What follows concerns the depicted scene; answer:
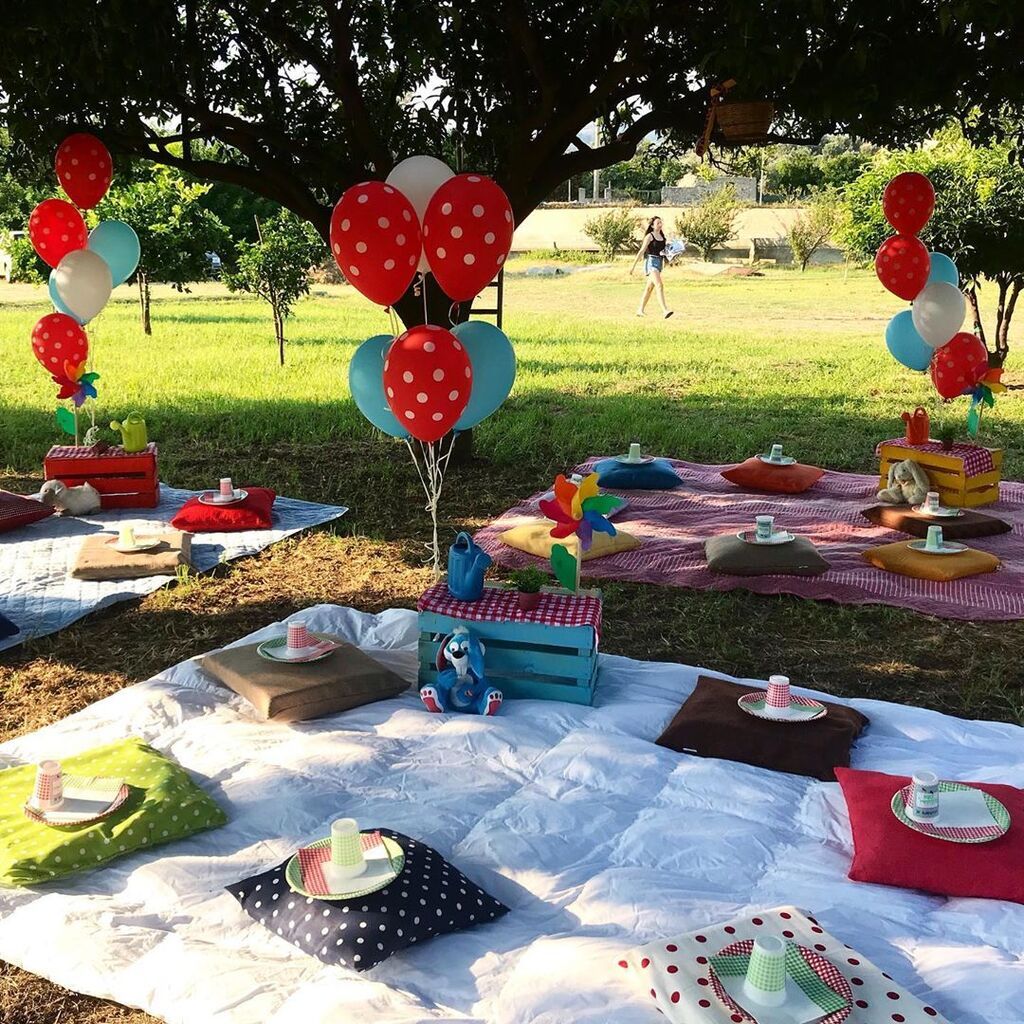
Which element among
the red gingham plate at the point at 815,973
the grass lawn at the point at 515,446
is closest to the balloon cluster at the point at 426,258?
the grass lawn at the point at 515,446

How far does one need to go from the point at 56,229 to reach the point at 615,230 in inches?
1090

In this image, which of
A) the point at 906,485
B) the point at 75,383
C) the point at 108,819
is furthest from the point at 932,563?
the point at 75,383

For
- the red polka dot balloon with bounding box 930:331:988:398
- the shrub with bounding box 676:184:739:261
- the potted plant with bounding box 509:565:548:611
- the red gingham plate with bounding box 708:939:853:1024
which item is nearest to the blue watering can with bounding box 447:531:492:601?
the potted plant with bounding box 509:565:548:611

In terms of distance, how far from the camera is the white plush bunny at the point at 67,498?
6.96m

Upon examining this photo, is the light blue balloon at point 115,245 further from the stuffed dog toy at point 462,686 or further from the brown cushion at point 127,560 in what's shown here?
the stuffed dog toy at point 462,686

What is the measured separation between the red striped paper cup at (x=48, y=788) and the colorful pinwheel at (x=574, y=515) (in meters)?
2.00

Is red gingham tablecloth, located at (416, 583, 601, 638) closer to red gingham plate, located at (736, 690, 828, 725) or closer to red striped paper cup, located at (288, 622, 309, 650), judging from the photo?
red striped paper cup, located at (288, 622, 309, 650)

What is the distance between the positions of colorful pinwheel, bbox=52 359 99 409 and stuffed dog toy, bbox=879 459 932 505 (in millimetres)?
5057

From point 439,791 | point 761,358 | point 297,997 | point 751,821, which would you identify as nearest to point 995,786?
point 751,821

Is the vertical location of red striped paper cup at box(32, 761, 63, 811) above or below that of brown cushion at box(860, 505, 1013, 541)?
below

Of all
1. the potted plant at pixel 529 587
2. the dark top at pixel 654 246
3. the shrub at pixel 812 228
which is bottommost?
the potted plant at pixel 529 587

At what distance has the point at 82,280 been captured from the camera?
6789mm

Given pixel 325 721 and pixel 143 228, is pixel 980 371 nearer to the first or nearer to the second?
pixel 325 721

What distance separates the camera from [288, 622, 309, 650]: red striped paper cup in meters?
4.30
